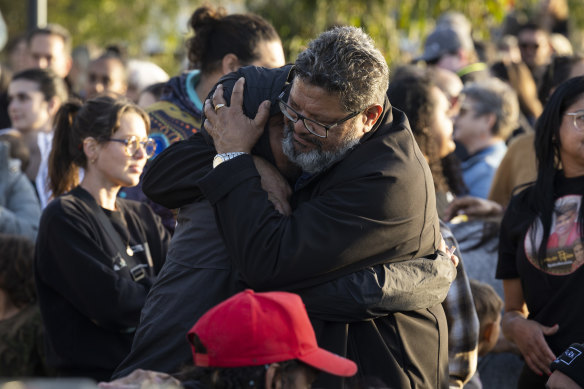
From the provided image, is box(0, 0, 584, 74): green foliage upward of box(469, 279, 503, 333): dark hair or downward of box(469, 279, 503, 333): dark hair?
upward

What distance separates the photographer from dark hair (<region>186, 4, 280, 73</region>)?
4918mm

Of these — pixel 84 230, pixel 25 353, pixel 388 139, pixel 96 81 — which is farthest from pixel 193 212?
pixel 96 81

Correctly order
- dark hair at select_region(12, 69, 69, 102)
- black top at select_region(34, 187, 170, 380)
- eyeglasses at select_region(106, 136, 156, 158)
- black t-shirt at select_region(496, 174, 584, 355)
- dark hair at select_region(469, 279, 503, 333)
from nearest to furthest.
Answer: black t-shirt at select_region(496, 174, 584, 355) → black top at select_region(34, 187, 170, 380) → dark hair at select_region(469, 279, 503, 333) → eyeglasses at select_region(106, 136, 156, 158) → dark hair at select_region(12, 69, 69, 102)

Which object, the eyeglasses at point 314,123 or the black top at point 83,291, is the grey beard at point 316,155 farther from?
the black top at point 83,291

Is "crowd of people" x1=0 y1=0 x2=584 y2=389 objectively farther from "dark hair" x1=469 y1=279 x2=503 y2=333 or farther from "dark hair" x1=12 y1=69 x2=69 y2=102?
"dark hair" x1=12 y1=69 x2=69 y2=102

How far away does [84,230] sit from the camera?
14.0 feet

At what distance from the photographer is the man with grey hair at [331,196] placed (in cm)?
278

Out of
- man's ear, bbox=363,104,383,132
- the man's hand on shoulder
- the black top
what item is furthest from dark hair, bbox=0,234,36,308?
man's ear, bbox=363,104,383,132

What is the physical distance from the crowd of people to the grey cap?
202 centimetres

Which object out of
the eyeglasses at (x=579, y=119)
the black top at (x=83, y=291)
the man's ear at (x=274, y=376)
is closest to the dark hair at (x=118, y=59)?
the black top at (x=83, y=291)

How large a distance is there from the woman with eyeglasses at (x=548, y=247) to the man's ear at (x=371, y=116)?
1485 millimetres

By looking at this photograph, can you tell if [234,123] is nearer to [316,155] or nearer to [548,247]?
[316,155]

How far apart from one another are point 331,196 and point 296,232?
0.18 m

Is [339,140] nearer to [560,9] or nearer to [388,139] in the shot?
[388,139]
